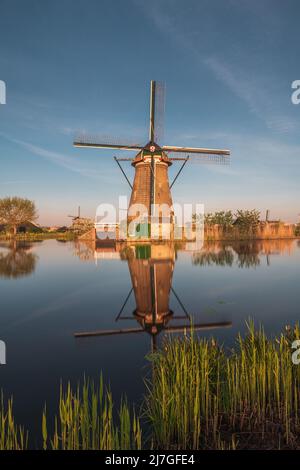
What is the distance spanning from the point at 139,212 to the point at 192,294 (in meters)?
19.9

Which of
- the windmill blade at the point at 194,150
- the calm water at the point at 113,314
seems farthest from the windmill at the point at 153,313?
the windmill blade at the point at 194,150

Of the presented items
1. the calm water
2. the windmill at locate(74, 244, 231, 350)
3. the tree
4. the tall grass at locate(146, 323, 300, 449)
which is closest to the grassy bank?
the tall grass at locate(146, 323, 300, 449)

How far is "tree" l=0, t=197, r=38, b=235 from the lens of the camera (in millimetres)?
52656

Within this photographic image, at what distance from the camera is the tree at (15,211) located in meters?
52.7

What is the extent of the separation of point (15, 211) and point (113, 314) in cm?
5155

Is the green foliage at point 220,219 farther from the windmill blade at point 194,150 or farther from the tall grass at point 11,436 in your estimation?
the tall grass at point 11,436

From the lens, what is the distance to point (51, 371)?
4.46 metres

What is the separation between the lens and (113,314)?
755 centimetres

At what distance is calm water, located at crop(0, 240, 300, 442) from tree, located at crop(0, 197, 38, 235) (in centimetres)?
4243

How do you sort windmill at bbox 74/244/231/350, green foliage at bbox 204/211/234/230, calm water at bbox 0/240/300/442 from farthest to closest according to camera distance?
green foliage at bbox 204/211/234/230, windmill at bbox 74/244/231/350, calm water at bbox 0/240/300/442

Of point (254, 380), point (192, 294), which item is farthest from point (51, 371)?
point (192, 294)

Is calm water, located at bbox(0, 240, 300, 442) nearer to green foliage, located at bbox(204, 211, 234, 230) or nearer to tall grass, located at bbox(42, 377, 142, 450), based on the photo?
tall grass, located at bbox(42, 377, 142, 450)

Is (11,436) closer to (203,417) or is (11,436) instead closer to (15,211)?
(203,417)
